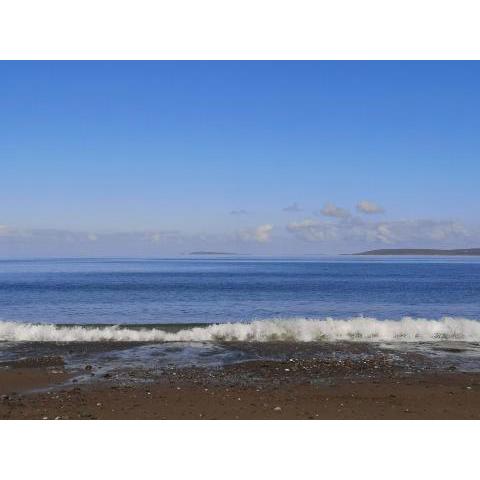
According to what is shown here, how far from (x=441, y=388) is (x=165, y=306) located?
3045 centimetres

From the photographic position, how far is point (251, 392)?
11.2 m

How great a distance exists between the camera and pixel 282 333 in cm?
2131

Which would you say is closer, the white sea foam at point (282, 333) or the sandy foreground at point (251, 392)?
the sandy foreground at point (251, 392)

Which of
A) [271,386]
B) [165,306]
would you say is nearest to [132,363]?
[271,386]

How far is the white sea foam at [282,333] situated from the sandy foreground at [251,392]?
549 centimetres

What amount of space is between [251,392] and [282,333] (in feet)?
33.5

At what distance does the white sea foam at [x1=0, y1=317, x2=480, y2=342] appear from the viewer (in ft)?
68.3

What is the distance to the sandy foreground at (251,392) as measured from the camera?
9.47 m

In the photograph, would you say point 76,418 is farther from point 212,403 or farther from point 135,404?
point 212,403

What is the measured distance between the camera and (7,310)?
3788 centimetres

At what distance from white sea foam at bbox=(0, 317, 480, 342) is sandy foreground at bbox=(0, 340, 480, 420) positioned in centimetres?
549

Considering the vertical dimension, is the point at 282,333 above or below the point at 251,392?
above

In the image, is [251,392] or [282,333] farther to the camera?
[282,333]

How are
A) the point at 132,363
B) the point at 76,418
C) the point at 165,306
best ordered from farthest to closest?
the point at 165,306, the point at 132,363, the point at 76,418
